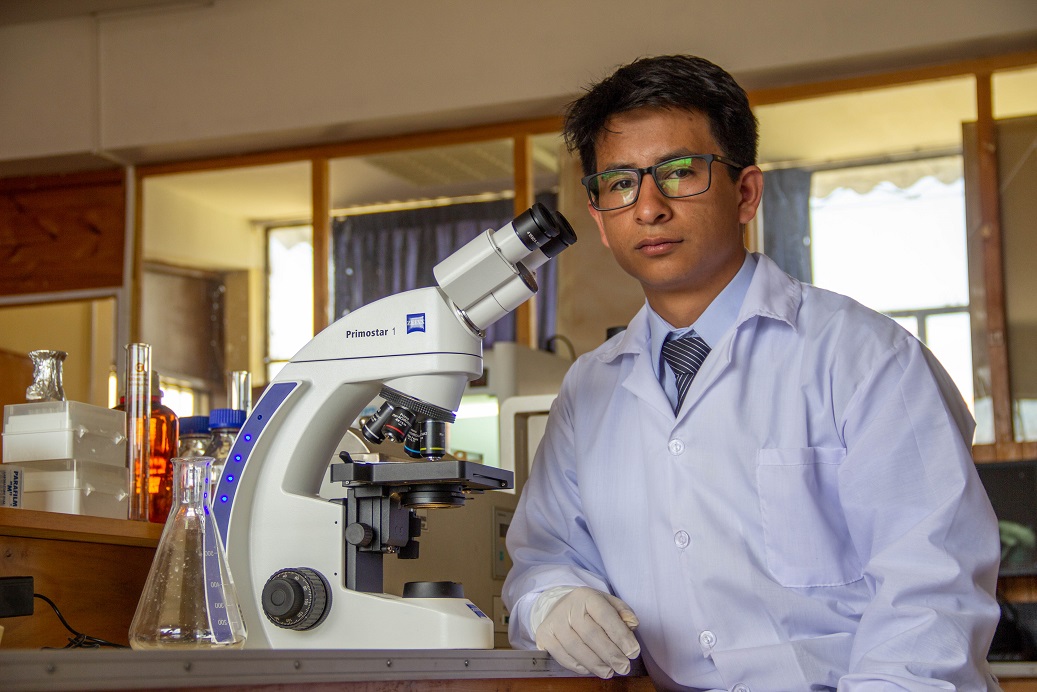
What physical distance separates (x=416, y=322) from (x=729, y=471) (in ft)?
1.47

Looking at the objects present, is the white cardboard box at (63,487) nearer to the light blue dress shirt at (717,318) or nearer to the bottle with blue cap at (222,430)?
the bottle with blue cap at (222,430)

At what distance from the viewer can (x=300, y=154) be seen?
4562 mm

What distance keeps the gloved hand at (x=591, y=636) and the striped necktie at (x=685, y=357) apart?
352mm

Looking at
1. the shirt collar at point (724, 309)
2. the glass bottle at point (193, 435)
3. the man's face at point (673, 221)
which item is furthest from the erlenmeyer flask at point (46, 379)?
the shirt collar at point (724, 309)

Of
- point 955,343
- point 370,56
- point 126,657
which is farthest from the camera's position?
point 370,56

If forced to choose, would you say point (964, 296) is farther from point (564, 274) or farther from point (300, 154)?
point (300, 154)

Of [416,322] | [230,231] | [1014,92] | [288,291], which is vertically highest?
[1014,92]

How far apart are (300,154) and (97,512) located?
3235 mm

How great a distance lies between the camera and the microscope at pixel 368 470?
3.77 ft

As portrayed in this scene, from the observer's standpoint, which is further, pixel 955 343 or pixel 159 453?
pixel 955 343

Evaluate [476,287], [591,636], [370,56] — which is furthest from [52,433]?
[370,56]

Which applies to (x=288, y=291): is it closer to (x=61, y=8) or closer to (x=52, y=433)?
(x=61, y=8)

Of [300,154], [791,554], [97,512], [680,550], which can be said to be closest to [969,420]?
[791,554]

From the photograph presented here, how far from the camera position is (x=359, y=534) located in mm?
1165
